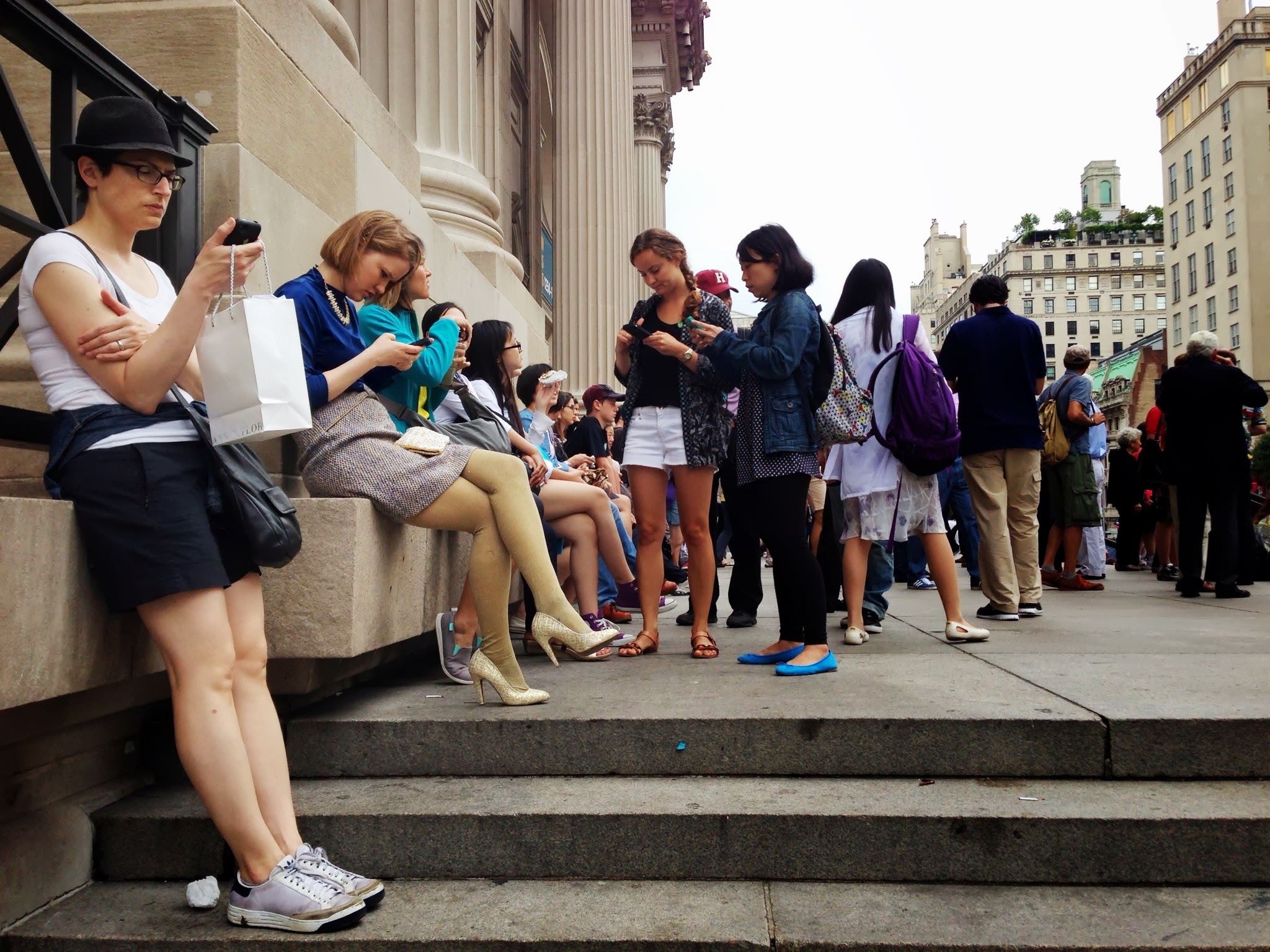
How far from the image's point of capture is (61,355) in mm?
2879

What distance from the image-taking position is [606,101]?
17.4 meters

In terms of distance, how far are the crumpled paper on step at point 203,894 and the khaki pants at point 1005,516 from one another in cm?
531

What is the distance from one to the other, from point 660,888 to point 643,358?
3.15 metres

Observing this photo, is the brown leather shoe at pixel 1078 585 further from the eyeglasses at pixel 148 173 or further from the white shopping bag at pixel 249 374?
the eyeglasses at pixel 148 173

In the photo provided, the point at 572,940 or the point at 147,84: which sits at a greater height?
the point at 147,84

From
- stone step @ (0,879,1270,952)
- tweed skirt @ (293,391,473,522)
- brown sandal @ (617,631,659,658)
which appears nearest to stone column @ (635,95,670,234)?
brown sandal @ (617,631,659,658)

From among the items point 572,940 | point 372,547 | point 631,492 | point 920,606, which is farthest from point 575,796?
point 920,606

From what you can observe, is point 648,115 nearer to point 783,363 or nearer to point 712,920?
point 783,363

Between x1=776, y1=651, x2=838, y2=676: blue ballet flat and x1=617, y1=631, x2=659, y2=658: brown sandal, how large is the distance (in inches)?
37.6

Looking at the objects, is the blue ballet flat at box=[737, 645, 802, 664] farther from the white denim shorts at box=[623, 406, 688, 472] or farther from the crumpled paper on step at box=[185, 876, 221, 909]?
the crumpled paper on step at box=[185, 876, 221, 909]

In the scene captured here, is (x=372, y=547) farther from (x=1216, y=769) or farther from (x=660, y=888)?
(x=1216, y=769)

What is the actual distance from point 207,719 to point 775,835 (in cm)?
160

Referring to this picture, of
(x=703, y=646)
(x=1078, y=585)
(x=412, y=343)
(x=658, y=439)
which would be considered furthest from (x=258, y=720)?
(x=1078, y=585)

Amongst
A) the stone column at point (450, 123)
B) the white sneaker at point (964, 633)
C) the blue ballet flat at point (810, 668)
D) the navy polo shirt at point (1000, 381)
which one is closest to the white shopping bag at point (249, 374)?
the blue ballet flat at point (810, 668)
